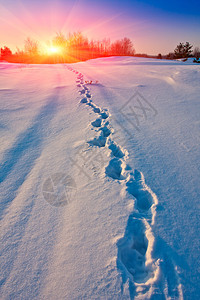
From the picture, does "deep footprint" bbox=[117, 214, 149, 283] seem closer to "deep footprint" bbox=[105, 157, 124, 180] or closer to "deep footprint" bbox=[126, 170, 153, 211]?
"deep footprint" bbox=[126, 170, 153, 211]

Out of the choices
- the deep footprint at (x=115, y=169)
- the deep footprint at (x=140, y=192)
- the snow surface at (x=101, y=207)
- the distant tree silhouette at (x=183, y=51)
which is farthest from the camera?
the distant tree silhouette at (x=183, y=51)

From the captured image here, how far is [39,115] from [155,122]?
1535 mm

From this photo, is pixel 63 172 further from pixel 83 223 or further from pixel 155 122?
pixel 155 122

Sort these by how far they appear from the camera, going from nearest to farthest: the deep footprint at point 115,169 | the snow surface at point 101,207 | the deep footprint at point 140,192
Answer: the snow surface at point 101,207, the deep footprint at point 140,192, the deep footprint at point 115,169

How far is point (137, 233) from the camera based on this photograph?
79 cm

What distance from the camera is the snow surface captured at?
0.62 meters

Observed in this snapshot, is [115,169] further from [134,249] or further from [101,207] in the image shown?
[134,249]

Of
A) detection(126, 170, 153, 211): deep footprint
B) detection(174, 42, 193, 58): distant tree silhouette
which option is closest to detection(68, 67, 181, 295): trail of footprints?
detection(126, 170, 153, 211): deep footprint

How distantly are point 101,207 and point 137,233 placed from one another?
9.4 inches

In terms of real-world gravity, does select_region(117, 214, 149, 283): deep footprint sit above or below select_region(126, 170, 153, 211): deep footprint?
below

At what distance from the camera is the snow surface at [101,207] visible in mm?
625

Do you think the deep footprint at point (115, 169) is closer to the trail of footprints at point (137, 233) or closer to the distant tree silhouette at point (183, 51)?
the trail of footprints at point (137, 233)

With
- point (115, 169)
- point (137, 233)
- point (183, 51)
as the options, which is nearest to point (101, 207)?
point (137, 233)

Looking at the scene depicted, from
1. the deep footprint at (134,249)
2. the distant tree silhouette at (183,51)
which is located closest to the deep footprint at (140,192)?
the deep footprint at (134,249)
